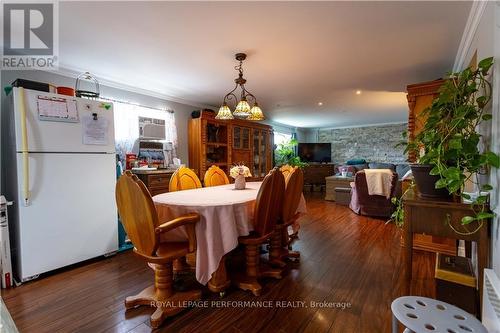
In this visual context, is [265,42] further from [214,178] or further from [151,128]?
[151,128]

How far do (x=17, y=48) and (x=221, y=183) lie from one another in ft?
7.94

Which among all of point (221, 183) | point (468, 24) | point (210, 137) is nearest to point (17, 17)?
point (221, 183)

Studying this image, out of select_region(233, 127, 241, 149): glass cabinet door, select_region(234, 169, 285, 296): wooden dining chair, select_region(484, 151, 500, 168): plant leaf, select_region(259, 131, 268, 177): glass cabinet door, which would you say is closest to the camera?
select_region(484, 151, 500, 168): plant leaf

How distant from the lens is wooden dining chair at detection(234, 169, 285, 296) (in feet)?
6.04

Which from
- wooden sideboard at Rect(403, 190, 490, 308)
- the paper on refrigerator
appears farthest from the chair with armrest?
the paper on refrigerator

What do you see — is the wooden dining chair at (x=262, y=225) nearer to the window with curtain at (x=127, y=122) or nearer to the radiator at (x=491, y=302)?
the radiator at (x=491, y=302)

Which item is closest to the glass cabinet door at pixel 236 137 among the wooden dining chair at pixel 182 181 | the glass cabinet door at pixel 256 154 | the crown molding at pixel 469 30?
the glass cabinet door at pixel 256 154

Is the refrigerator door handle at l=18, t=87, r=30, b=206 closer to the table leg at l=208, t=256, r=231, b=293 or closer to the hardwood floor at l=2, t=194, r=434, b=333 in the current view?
the hardwood floor at l=2, t=194, r=434, b=333

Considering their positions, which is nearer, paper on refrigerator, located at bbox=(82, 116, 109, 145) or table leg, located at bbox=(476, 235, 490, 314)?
table leg, located at bbox=(476, 235, 490, 314)

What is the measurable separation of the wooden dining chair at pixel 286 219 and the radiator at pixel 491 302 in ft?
4.35

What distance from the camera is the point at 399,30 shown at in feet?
6.48

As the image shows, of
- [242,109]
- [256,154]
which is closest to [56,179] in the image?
[242,109]

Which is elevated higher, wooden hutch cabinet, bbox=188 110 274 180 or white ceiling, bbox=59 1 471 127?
white ceiling, bbox=59 1 471 127

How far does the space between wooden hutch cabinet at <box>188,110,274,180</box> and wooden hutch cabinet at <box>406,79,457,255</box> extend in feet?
8.65
